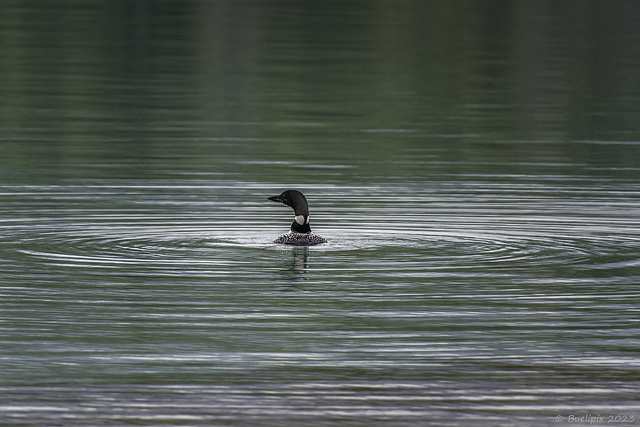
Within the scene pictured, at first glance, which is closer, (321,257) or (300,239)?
(321,257)

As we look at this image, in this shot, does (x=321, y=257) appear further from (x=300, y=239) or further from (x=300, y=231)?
(x=300, y=231)

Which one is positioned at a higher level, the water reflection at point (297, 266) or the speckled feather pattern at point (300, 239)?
the speckled feather pattern at point (300, 239)

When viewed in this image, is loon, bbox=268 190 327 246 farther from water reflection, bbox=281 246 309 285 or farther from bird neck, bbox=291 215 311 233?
water reflection, bbox=281 246 309 285

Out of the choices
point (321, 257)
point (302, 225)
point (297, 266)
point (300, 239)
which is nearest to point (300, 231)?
point (302, 225)

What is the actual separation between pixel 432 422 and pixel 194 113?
25273 millimetres

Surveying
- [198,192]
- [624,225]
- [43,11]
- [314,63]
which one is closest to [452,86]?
[314,63]

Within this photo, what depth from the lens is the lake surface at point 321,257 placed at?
35.2 feet

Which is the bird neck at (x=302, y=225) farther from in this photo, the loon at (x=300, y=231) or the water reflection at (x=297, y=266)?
the water reflection at (x=297, y=266)

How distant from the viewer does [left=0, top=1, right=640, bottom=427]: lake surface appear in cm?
1074

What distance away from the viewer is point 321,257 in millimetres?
16281

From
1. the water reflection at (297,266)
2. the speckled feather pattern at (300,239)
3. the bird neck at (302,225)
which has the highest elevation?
the bird neck at (302,225)

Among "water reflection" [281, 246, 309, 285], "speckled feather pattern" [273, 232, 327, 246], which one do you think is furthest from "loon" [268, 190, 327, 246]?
"water reflection" [281, 246, 309, 285]

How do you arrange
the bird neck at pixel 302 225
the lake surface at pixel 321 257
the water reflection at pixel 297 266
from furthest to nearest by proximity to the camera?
1. the bird neck at pixel 302 225
2. the water reflection at pixel 297 266
3. the lake surface at pixel 321 257

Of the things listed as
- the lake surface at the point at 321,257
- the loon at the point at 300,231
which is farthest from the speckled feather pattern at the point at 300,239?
the lake surface at the point at 321,257
